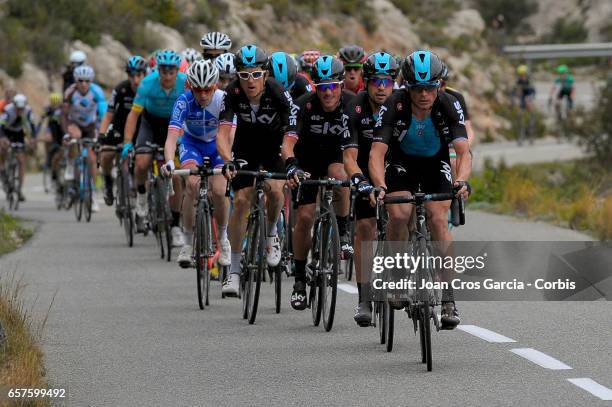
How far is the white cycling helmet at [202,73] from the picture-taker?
13.6 m

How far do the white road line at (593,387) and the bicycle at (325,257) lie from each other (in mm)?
A: 2616

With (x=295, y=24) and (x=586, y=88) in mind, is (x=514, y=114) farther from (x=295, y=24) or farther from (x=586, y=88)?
(x=586, y=88)

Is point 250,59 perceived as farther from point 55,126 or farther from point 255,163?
point 55,126

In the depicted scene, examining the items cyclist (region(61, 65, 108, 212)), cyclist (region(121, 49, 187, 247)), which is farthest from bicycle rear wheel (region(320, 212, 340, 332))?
cyclist (region(61, 65, 108, 212))

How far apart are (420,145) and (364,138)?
1707 millimetres

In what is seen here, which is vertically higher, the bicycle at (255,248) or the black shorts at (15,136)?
the black shorts at (15,136)

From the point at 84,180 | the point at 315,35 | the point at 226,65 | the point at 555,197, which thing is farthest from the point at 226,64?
the point at 315,35

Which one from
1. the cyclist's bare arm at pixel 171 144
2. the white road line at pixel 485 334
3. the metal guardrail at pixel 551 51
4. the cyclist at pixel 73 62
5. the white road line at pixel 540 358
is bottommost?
the white road line at pixel 540 358

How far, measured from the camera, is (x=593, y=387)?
8.92 metres

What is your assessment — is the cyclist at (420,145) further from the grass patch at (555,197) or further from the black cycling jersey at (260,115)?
the grass patch at (555,197)

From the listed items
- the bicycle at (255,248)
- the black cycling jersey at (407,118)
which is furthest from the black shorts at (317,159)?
the black cycling jersey at (407,118)

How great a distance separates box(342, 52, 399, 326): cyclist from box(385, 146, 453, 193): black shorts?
0.59 m

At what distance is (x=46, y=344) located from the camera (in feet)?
36.6

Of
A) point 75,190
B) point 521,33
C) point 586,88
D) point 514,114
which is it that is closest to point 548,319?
point 75,190
